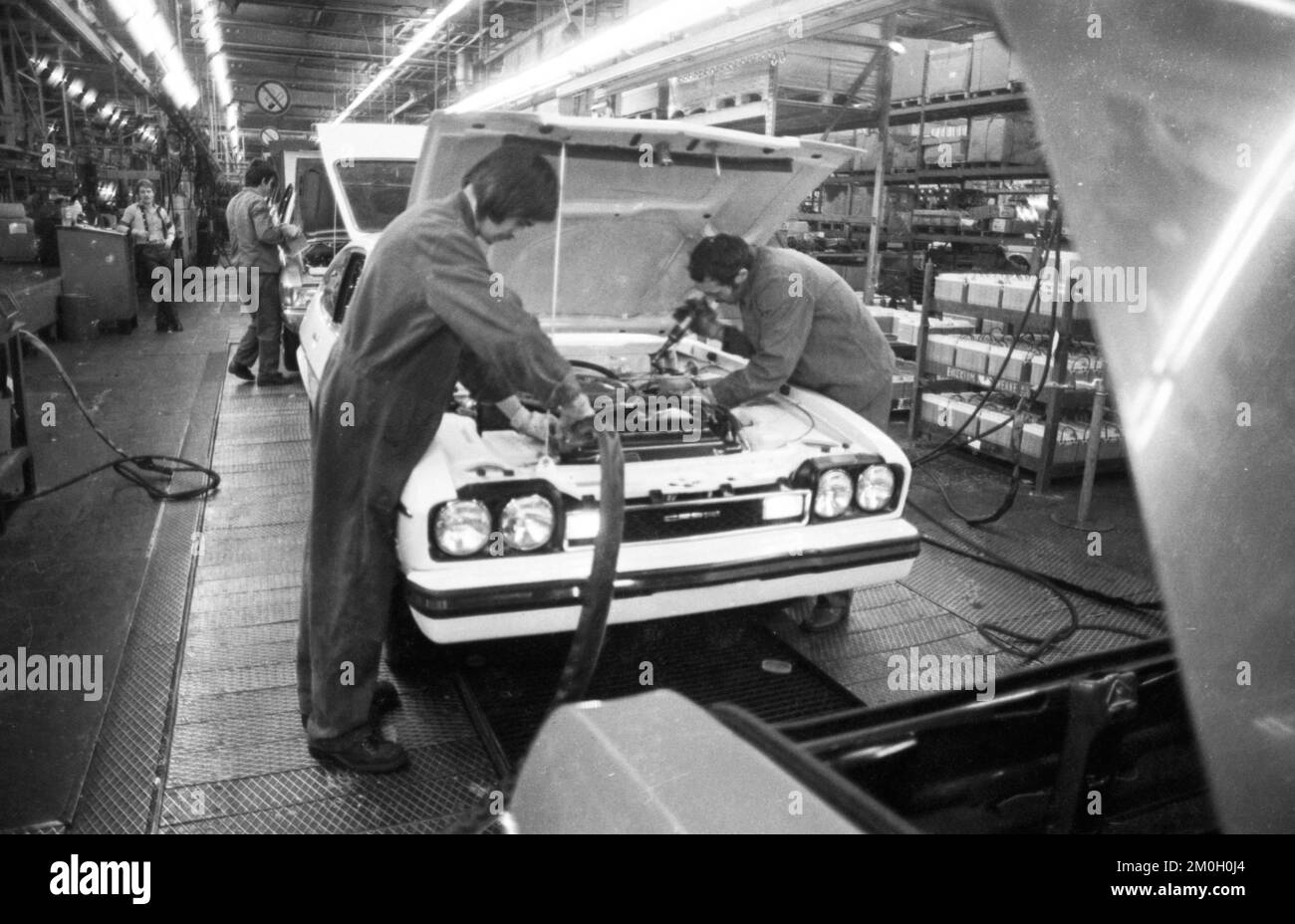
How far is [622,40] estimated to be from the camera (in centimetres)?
592

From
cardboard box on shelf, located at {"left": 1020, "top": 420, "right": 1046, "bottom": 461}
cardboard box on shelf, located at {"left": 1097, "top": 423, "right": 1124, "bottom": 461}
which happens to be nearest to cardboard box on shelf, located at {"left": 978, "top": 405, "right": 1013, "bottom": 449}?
cardboard box on shelf, located at {"left": 1020, "top": 420, "right": 1046, "bottom": 461}

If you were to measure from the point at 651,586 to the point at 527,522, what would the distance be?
42 centimetres

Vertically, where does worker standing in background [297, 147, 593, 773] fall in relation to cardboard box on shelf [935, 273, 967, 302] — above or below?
below

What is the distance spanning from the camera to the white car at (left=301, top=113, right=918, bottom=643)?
2633mm

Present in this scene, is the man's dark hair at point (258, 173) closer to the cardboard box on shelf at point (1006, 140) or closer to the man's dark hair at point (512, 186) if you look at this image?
the cardboard box on shelf at point (1006, 140)

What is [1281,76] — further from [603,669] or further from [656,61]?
[656,61]

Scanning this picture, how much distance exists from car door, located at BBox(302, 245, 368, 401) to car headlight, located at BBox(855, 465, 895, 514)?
7.99ft

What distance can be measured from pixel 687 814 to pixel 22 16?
13.5m

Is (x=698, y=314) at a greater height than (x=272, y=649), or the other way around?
(x=698, y=314)

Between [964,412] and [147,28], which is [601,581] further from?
[147,28]

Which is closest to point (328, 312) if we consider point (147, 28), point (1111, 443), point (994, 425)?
point (994, 425)

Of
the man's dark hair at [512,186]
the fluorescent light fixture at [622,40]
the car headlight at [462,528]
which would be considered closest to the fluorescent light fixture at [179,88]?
the fluorescent light fixture at [622,40]

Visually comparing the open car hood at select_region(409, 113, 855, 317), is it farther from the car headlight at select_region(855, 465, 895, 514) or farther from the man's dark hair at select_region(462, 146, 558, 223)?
the car headlight at select_region(855, 465, 895, 514)
